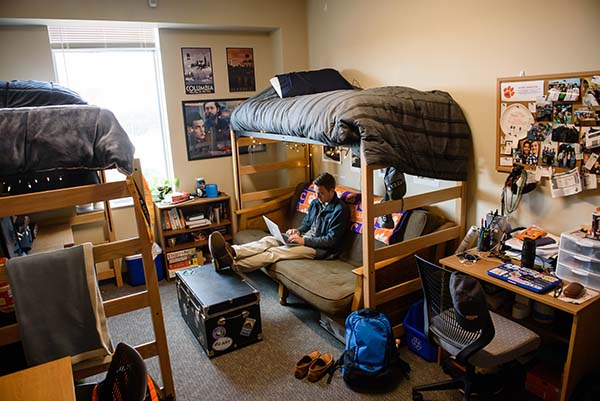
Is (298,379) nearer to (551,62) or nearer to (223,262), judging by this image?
(223,262)

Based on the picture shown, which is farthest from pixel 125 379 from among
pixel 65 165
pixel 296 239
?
pixel 296 239

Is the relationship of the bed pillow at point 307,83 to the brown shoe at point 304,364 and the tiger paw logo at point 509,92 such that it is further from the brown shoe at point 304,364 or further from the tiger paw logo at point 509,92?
the brown shoe at point 304,364

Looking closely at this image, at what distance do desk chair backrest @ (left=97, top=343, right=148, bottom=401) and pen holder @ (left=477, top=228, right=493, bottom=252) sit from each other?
199 cm

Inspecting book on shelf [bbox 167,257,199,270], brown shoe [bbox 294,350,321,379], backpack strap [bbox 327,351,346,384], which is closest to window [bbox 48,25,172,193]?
book on shelf [bbox 167,257,199,270]

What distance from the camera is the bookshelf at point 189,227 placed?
12.9ft

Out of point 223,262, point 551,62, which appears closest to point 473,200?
point 551,62

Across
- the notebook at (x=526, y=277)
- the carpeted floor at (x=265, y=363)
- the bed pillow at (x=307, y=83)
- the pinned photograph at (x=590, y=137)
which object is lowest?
the carpeted floor at (x=265, y=363)

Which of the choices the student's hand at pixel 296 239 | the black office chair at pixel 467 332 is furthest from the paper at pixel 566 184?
the student's hand at pixel 296 239

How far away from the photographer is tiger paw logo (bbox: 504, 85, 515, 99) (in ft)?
8.13

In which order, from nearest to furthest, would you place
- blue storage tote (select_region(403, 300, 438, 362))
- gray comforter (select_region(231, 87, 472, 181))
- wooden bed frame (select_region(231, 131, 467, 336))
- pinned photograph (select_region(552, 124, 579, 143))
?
pinned photograph (select_region(552, 124, 579, 143))
gray comforter (select_region(231, 87, 472, 181))
wooden bed frame (select_region(231, 131, 467, 336))
blue storage tote (select_region(403, 300, 438, 362))

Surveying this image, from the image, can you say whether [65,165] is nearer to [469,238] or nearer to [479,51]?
[469,238]

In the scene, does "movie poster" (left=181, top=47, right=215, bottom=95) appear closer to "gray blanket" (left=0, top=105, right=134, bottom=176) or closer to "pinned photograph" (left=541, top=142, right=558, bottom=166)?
"gray blanket" (left=0, top=105, right=134, bottom=176)

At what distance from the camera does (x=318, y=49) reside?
4219mm

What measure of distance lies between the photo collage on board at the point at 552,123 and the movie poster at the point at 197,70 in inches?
107
